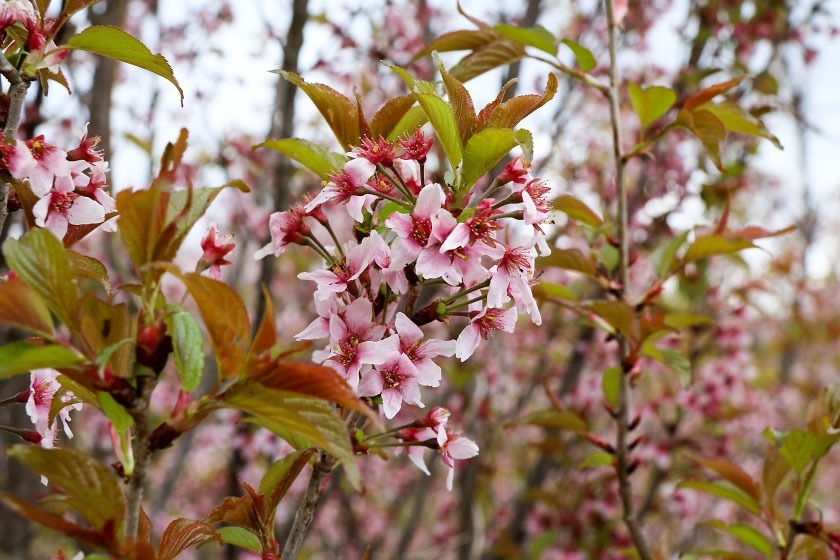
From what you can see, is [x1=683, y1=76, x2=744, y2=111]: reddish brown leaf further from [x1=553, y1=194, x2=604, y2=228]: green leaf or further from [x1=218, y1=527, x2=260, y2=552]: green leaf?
[x1=218, y1=527, x2=260, y2=552]: green leaf

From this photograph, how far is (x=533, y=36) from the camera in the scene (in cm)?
146

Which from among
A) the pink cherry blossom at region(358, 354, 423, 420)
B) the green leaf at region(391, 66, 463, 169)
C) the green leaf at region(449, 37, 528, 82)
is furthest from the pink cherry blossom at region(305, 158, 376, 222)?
the green leaf at region(449, 37, 528, 82)

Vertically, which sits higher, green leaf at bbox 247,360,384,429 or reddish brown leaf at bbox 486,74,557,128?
reddish brown leaf at bbox 486,74,557,128

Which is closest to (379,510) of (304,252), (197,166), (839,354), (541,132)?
(304,252)

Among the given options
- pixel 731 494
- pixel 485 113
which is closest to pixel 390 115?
pixel 485 113

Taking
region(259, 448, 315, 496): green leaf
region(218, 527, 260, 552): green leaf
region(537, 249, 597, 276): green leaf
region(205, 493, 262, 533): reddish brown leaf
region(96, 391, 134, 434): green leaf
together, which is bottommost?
region(218, 527, 260, 552): green leaf

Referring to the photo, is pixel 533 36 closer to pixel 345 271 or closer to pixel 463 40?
pixel 463 40

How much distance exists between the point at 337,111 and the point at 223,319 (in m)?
0.42

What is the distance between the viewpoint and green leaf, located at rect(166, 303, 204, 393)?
2.30 ft

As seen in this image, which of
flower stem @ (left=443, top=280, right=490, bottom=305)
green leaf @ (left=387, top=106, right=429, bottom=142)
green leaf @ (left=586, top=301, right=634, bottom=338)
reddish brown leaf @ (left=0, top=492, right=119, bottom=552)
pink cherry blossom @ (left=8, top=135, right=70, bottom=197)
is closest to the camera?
reddish brown leaf @ (left=0, top=492, right=119, bottom=552)

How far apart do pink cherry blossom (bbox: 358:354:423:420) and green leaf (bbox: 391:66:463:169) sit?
28cm

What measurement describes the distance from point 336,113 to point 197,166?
12.5 feet

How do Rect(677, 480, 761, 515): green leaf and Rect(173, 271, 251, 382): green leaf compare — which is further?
Rect(677, 480, 761, 515): green leaf

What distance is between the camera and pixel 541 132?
3488 millimetres
